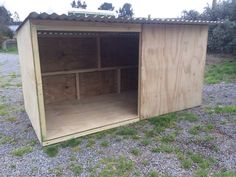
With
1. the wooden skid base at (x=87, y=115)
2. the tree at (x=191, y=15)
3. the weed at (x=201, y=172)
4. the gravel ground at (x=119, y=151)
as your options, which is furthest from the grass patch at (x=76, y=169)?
the tree at (x=191, y=15)

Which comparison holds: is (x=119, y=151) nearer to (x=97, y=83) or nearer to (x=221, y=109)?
(x=221, y=109)

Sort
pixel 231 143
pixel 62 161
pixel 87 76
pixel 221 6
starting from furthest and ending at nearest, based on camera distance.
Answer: pixel 221 6
pixel 87 76
pixel 231 143
pixel 62 161

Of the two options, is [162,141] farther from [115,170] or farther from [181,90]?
[181,90]

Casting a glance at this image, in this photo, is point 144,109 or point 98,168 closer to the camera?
point 98,168

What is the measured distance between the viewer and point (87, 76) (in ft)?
19.5

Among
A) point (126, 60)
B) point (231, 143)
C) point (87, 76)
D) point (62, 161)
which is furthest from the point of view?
point (126, 60)

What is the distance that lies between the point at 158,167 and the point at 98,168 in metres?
0.76

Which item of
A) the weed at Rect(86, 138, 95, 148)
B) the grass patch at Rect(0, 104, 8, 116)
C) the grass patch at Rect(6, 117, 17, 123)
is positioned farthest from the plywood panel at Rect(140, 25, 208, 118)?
the grass patch at Rect(0, 104, 8, 116)

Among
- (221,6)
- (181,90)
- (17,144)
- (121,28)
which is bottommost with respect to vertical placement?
(17,144)

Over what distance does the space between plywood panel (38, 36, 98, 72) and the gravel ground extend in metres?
1.58

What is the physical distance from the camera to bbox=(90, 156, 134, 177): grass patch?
8.61ft

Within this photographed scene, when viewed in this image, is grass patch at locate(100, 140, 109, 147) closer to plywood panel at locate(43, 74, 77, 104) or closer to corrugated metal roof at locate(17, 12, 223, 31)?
corrugated metal roof at locate(17, 12, 223, 31)

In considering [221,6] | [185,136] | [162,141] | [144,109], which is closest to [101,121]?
[144,109]

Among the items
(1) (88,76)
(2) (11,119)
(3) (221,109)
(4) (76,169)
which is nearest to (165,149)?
(4) (76,169)
